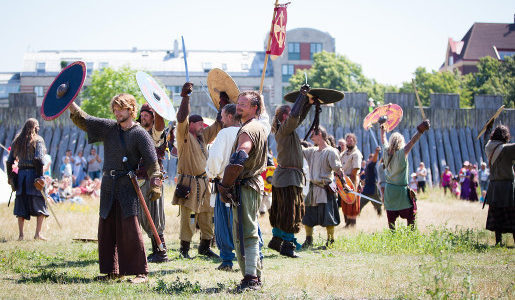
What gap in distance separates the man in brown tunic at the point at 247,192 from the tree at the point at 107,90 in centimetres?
2588

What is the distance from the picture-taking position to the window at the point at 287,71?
60344 millimetres

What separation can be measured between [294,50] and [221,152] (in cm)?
5595

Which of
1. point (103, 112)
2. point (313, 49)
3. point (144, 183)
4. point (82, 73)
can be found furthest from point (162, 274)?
point (313, 49)

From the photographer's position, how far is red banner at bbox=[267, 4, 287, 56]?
28.5 ft

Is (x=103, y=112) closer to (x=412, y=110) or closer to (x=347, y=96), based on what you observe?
(x=347, y=96)

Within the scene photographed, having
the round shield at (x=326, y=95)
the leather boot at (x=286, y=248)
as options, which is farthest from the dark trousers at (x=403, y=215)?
the round shield at (x=326, y=95)

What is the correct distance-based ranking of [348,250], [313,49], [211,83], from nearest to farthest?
[211,83] < [348,250] < [313,49]

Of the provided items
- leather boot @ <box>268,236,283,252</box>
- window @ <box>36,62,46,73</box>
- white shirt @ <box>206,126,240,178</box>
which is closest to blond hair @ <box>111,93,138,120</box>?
white shirt @ <box>206,126,240,178</box>

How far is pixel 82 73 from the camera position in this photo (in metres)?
6.09

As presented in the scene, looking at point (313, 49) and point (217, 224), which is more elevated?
point (313, 49)

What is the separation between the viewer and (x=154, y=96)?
7.26 meters

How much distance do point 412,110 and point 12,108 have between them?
17.0m

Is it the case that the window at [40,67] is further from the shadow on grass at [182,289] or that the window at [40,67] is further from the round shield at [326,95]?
the shadow on grass at [182,289]

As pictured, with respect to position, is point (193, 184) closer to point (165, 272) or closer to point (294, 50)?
point (165, 272)
